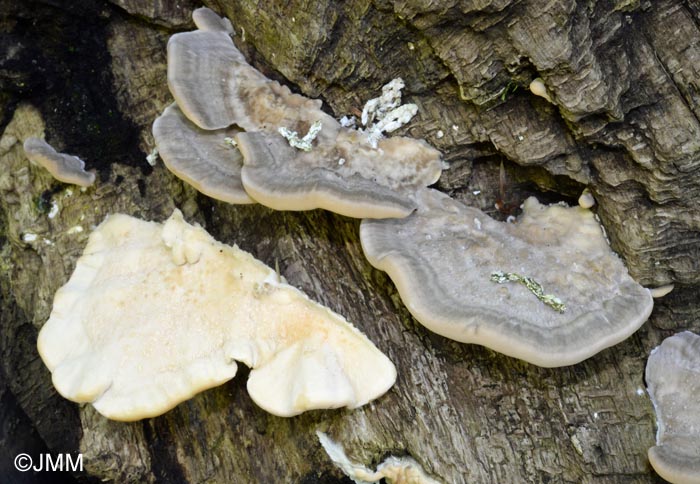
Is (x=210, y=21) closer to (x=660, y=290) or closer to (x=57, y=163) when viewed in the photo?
(x=57, y=163)

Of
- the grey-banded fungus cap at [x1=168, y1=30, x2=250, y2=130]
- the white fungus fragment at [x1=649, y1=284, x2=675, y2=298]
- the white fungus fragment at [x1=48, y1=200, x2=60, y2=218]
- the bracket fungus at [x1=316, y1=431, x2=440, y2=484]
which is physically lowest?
the white fungus fragment at [x1=48, y1=200, x2=60, y2=218]

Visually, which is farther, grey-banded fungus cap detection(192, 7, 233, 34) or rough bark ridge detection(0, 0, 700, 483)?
grey-banded fungus cap detection(192, 7, 233, 34)

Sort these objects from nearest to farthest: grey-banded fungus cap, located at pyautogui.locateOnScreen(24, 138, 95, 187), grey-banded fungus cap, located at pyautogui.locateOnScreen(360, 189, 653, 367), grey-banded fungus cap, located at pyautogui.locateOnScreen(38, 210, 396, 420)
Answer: grey-banded fungus cap, located at pyautogui.locateOnScreen(360, 189, 653, 367) < grey-banded fungus cap, located at pyautogui.locateOnScreen(38, 210, 396, 420) < grey-banded fungus cap, located at pyautogui.locateOnScreen(24, 138, 95, 187)

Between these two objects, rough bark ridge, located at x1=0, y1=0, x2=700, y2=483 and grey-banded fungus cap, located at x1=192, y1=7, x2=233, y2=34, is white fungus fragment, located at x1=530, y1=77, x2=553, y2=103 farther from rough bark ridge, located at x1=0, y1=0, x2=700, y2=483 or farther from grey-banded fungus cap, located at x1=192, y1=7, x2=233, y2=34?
grey-banded fungus cap, located at x1=192, y1=7, x2=233, y2=34

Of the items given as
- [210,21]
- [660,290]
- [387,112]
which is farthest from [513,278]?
[210,21]

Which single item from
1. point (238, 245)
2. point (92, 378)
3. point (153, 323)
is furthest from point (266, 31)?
point (92, 378)

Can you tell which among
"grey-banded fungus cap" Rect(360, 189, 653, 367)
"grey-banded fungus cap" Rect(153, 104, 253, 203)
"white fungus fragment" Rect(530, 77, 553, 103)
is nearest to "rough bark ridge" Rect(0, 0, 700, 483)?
"white fungus fragment" Rect(530, 77, 553, 103)

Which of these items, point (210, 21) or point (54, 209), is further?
point (54, 209)
